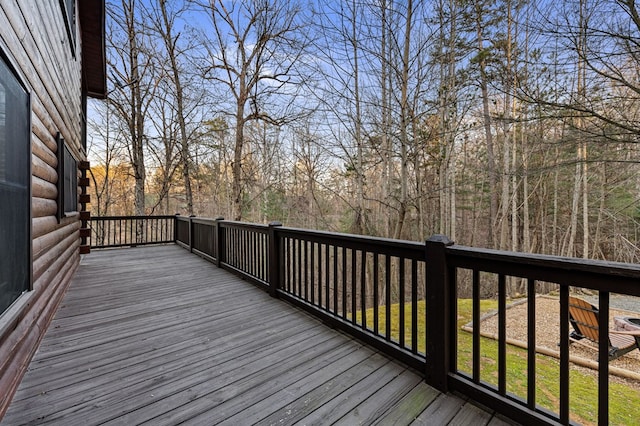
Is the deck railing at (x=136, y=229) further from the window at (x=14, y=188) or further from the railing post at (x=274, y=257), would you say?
the window at (x=14, y=188)

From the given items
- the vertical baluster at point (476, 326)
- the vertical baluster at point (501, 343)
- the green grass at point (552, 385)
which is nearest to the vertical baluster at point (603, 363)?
the vertical baluster at point (501, 343)

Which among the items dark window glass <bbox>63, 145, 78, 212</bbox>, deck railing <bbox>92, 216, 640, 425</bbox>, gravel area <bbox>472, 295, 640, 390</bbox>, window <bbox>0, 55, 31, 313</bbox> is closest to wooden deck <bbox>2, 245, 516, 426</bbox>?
deck railing <bbox>92, 216, 640, 425</bbox>

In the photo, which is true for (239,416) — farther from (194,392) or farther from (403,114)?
(403,114)

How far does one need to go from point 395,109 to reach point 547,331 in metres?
5.58

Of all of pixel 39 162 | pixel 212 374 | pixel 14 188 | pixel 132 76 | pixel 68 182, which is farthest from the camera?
pixel 132 76

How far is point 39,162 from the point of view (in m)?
2.37

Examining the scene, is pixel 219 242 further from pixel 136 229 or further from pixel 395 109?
pixel 395 109

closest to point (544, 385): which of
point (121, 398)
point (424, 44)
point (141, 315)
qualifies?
point (121, 398)

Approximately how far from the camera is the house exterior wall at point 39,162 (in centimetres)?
163

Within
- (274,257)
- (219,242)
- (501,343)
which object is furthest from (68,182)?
(501,343)

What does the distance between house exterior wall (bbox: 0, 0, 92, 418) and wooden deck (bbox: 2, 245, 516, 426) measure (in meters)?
0.24

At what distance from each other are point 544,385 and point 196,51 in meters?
11.4

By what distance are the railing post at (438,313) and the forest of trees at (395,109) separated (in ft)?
13.8

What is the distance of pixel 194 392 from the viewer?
72.1 inches
